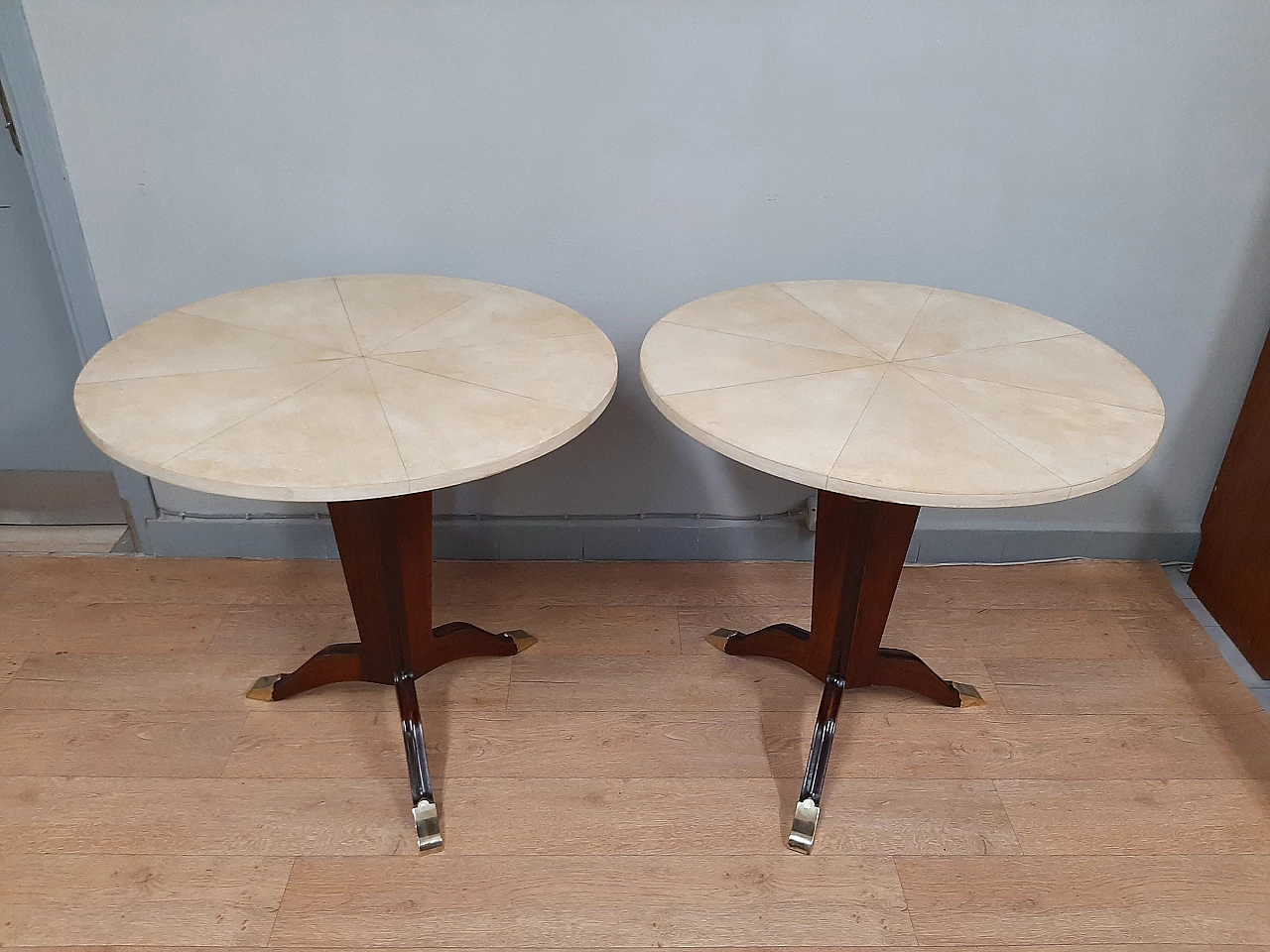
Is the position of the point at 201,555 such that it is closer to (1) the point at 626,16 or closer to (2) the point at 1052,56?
(1) the point at 626,16

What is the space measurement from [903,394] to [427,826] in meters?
1.05

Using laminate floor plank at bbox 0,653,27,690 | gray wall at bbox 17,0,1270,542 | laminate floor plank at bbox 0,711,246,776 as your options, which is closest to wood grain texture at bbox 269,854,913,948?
laminate floor plank at bbox 0,711,246,776

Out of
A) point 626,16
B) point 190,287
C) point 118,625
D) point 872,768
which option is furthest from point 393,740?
point 626,16

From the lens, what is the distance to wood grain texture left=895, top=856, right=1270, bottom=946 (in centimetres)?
141

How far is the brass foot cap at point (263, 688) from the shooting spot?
181 cm

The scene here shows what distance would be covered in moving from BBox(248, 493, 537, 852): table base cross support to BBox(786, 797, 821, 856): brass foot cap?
0.60m

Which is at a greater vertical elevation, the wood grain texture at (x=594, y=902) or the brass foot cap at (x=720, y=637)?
the brass foot cap at (x=720, y=637)

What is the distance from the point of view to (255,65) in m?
1.73

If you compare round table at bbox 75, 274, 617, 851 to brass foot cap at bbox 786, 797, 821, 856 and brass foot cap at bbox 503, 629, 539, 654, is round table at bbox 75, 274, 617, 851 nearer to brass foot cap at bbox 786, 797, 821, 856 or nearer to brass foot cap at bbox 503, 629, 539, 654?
brass foot cap at bbox 503, 629, 539, 654

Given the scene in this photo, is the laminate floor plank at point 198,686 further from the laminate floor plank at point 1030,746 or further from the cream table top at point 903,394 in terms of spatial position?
the cream table top at point 903,394

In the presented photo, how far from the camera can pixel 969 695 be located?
184cm

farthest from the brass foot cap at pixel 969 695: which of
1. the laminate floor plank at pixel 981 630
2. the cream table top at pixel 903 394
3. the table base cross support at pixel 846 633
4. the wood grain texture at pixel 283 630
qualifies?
the wood grain texture at pixel 283 630

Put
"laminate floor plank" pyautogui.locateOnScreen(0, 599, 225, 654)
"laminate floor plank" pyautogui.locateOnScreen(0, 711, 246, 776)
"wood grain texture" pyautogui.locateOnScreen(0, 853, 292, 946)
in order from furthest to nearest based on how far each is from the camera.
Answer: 1. "laminate floor plank" pyautogui.locateOnScreen(0, 599, 225, 654)
2. "laminate floor plank" pyautogui.locateOnScreen(0, 711, 246, 776)
3. "wood grain texture" pyautogui.locateOnScreen(0, 853, 292, 946)

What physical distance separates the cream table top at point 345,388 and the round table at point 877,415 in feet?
0.63
